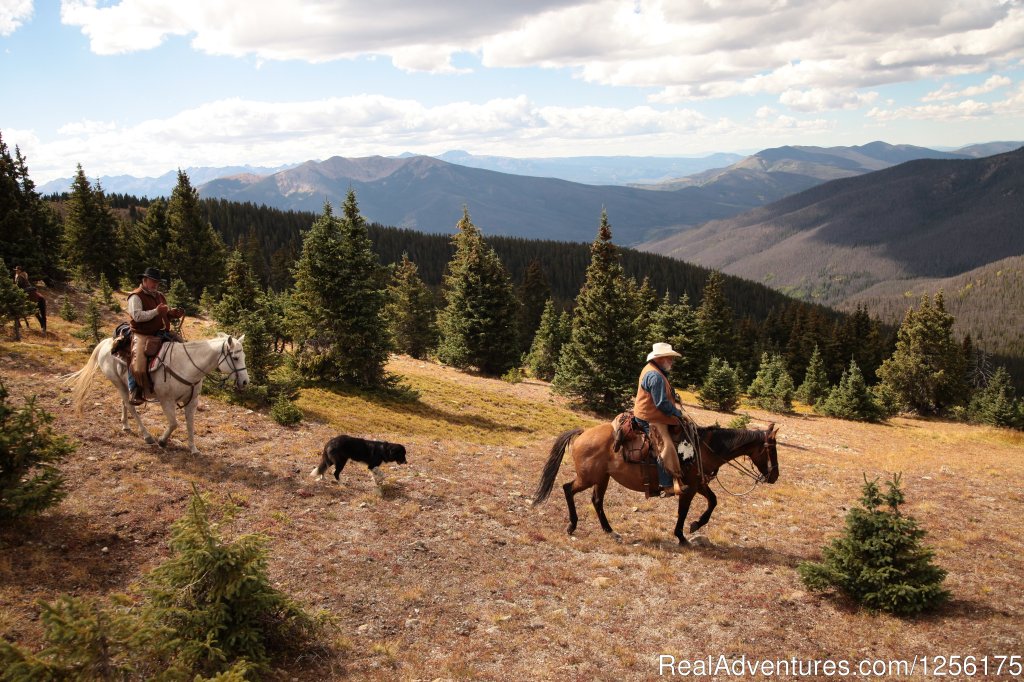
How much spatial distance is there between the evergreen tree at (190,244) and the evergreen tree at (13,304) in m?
26.9

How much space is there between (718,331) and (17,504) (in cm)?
6473

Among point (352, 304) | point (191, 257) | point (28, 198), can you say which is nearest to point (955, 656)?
point (352, 304)

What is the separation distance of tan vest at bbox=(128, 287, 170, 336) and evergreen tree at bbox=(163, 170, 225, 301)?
39.5 meters

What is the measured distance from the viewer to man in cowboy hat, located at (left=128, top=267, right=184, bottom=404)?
12.3 meters

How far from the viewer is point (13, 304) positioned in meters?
20.9

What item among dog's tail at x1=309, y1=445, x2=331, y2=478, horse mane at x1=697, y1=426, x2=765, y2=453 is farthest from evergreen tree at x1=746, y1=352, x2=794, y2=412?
dog's tail at x1=309, y1=445, x2=331, y2=478

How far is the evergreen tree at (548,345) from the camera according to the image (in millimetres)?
49688

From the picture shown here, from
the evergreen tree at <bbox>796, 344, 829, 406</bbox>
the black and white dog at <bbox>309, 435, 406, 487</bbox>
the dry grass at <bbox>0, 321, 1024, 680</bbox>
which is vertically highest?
the black and white dog at <bbox>309, 435, 406, 487</bbox>

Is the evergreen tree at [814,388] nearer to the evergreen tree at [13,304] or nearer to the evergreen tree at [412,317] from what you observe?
the evergreen tree at [412,317]

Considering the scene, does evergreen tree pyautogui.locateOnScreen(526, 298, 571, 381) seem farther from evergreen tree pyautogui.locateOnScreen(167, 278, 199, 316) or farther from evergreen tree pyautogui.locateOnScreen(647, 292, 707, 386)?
evergreen tree pyautogui.locateOnScreen(167, 278, 199, 316)

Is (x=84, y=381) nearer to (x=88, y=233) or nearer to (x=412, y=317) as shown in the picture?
(x=412, y=317)

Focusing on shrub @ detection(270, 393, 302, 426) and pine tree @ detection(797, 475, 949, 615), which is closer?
pine tree @ detection(797, 475, 949, 615)

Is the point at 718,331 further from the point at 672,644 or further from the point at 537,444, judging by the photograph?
the point at 672,644

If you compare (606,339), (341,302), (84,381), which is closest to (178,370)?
(84,381)
